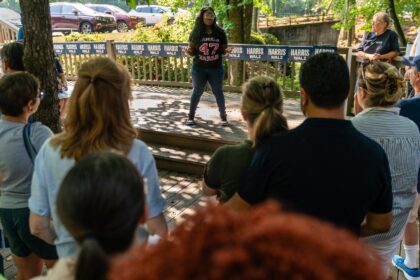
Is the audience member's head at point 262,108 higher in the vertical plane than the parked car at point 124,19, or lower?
lower

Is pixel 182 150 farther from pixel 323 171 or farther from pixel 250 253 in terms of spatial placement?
pixel 250 253

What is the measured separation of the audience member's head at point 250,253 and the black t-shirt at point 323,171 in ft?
2.79

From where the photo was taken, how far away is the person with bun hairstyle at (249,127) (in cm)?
200

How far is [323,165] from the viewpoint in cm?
155

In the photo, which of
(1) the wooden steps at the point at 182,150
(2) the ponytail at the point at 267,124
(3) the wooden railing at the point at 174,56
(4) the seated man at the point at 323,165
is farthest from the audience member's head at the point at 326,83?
(3) the wooden railing at the point at 174,56

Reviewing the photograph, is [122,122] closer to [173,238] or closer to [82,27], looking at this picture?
[173,238]

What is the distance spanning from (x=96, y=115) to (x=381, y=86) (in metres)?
1.46

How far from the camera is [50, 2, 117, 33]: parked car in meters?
23.1

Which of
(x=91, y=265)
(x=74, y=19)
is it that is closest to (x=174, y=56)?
(x=91, y=265)

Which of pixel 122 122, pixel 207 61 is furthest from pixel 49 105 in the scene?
pixel 207 61

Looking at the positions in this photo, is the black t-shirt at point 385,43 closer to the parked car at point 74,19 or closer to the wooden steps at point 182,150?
the wooden steps at point 182,150

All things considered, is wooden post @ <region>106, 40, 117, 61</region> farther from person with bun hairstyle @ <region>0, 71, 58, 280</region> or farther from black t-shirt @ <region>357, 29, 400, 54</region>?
person with bun hairstyle @ <region>0, 71, 58, 280</region>

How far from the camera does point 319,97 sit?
1670 millimetres

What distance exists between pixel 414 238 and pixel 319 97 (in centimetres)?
209
